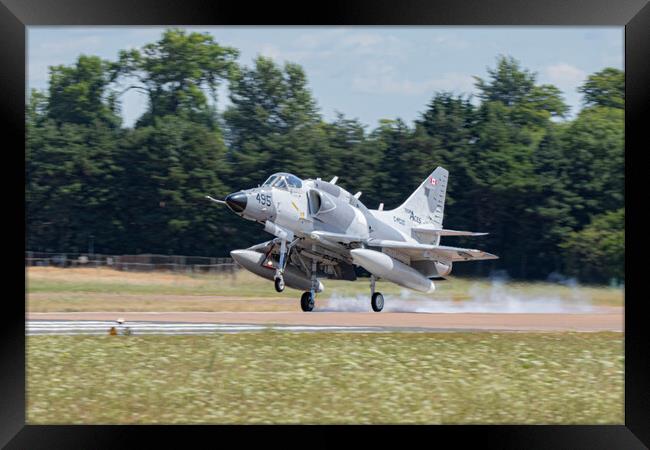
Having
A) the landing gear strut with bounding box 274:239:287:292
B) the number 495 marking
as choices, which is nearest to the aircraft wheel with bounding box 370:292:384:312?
the landing gear strut with bounding box 274:239:287:292

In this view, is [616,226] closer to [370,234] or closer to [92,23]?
[370,234]

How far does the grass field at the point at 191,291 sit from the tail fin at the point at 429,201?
75.7 inches

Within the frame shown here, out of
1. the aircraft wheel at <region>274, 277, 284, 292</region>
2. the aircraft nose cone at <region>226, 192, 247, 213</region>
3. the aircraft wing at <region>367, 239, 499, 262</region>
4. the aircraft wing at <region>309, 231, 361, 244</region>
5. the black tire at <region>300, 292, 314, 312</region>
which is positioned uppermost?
the aircraft nose cone at <region>226, 192, 247, 213</region>

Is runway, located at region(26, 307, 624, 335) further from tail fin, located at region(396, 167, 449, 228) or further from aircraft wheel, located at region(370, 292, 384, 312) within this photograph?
tail fin, located at region(396, 167, 449, 228)

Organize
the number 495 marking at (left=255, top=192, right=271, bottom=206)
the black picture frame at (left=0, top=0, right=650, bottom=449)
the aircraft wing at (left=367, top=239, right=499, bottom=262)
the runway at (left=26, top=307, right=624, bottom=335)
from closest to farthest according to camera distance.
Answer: the black picture frame at (left=0, top=0, right=650, bottom=449)
the runway at (left=26, top=307, right=624, bottom=335)
the number 495 marking at (left=255, top=192, right=271, bottom=206)
the aircraft wing at (left=367, top=239, right=499, bottom=262)

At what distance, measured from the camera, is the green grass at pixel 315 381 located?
10.1m

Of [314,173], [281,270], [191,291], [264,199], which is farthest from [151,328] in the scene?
[314,173]

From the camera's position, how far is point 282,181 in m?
20.8

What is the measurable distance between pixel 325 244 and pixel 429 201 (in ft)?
15.4

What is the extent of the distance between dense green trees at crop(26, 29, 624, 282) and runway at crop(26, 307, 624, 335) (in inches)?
503

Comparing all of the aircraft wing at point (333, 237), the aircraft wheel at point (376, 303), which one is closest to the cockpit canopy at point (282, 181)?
the aircraft wing at point (333, 237)

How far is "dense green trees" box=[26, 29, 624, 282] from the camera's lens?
35.5 meters

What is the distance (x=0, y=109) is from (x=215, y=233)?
26720 millimetres

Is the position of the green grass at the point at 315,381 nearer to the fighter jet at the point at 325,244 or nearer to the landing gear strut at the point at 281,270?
the landing gear strut at the point at 281,270
